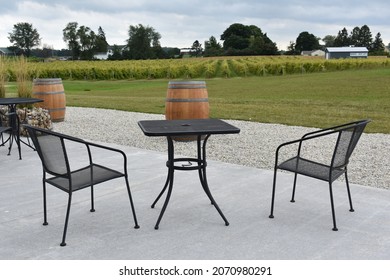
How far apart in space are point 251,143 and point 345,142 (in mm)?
3587

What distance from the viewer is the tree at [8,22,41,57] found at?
76.6 metres

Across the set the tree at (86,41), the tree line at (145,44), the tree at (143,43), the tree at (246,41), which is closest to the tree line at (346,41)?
the tree line at (145,44)

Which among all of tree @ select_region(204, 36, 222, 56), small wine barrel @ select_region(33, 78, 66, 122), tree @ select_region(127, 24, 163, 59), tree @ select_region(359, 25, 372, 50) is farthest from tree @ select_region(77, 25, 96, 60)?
small wine barrel @ select_region(33, 78, 66, 122)

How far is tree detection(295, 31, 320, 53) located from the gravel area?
102m

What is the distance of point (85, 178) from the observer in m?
3.41

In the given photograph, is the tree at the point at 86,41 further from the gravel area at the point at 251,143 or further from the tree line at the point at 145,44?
the gravel area at the point at 251,143

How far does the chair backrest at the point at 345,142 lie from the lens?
3305mm

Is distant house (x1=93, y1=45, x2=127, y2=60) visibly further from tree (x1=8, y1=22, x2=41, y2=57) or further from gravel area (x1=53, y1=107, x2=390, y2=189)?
gravel area (x1=53, y1=107, x2=390, y2=189)

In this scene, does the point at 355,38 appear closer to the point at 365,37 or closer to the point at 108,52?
the point at 365,37

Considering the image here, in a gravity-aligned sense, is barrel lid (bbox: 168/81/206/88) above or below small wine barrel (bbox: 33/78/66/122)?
above

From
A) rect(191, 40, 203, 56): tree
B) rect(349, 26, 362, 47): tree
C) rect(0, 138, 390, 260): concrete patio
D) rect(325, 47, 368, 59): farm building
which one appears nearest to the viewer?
rect(0, 138, 390, 260): concrete patio

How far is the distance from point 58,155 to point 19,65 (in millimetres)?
6053
